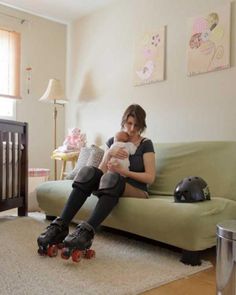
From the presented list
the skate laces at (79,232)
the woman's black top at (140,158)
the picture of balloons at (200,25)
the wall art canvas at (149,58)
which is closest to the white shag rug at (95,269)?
the skate laces at (79,232)

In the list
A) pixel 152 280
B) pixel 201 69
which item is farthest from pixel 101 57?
pixel 152 280

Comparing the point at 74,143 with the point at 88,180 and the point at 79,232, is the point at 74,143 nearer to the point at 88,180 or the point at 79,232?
the point at 88,180

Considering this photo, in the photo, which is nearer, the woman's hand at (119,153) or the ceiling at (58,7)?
the woman's hand at (119,153)

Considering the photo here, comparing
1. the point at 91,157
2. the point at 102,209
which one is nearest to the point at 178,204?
the point at 102,209

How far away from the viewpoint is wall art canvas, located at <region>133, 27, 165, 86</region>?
298 centimetres

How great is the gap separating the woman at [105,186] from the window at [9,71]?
179cm

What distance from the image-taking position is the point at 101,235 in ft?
7.41

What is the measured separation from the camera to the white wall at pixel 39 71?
3.77 meters

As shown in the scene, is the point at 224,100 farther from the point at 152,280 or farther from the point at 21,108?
the point at 21,108

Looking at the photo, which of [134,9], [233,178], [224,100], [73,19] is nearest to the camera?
[233,178]

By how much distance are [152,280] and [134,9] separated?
2.62 metres

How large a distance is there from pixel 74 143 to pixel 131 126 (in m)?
1.44

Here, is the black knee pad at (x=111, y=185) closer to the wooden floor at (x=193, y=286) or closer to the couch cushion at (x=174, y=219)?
the couch cushion at (x=174, y=219)

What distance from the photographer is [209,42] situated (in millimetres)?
2602
